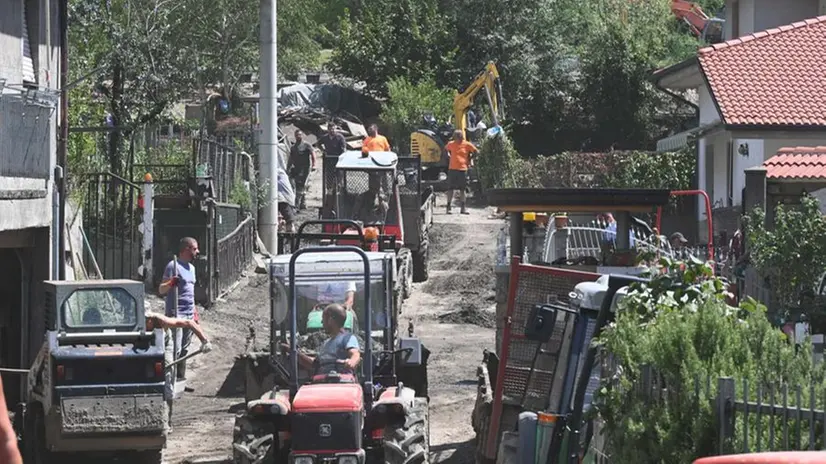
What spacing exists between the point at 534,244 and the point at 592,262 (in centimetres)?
305

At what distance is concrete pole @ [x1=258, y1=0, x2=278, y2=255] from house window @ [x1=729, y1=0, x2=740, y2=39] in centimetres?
995

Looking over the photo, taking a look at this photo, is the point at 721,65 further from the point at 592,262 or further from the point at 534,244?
the point at 592,262

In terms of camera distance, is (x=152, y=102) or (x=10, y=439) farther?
(x=152, y=102)

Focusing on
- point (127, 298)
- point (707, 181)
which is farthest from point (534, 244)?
point (707, 181)

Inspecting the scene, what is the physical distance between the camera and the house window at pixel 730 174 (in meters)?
26.6

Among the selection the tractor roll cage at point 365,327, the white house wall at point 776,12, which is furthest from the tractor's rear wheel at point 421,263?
the tractor roll cage at point 365,327

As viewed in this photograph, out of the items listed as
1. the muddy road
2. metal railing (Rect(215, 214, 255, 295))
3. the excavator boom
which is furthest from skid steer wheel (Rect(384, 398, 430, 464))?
the excavator boom

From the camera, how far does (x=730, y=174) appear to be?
26969 mm

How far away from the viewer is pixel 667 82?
2973 cm

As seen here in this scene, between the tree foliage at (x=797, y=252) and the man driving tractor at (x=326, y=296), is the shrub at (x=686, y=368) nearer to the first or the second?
the man driving tractor at (x=326, y=296)

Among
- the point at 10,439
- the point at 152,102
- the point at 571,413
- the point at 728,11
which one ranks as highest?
the point at 728,11

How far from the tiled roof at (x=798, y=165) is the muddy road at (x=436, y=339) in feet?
14.8

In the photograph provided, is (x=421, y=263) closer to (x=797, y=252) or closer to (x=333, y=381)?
(x=797, y=252)

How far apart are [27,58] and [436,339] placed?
736 cm
